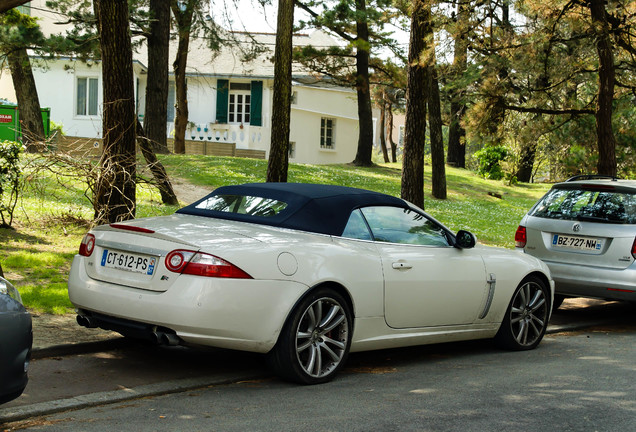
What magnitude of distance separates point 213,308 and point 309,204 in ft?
4.90

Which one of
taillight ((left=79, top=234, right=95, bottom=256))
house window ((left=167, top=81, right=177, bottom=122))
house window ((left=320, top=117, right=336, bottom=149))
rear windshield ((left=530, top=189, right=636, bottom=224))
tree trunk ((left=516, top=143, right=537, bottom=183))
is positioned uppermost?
house window ((left=167, top=81, right=177, bottom=122))

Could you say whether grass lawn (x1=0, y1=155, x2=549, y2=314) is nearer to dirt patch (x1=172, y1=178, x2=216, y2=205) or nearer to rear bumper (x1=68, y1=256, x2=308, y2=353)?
dirt patch (x1=172, y1=178, x2=216, y2=205)

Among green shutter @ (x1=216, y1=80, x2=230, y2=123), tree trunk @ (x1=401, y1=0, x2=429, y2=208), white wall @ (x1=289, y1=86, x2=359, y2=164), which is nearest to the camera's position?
tree trunk @ (x1=401, y1=0, x2=429, y2=208)

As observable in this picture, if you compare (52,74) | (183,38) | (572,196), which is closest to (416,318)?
(572,196)

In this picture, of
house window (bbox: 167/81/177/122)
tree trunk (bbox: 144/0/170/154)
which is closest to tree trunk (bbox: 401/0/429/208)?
tree trunk (bbox: 144/0/170/154)

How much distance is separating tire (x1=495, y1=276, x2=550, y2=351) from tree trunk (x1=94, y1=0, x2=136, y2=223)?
538 centimetres

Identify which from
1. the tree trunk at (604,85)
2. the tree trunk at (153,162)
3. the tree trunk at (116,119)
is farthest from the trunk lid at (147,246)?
the tree trunk at (604,85)

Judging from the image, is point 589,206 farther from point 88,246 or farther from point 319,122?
point 319,122

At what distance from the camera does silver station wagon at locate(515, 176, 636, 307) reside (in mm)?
9398

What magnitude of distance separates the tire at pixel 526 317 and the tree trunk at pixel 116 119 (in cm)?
538

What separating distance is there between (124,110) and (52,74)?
3157 cm

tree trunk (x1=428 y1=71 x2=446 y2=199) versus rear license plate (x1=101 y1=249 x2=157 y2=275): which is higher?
tree trunk (x1=428 y1=71 x2=446 y2=199)

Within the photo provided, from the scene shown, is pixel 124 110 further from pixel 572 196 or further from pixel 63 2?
pixel 63 2

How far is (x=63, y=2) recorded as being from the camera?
24859 millimetres
